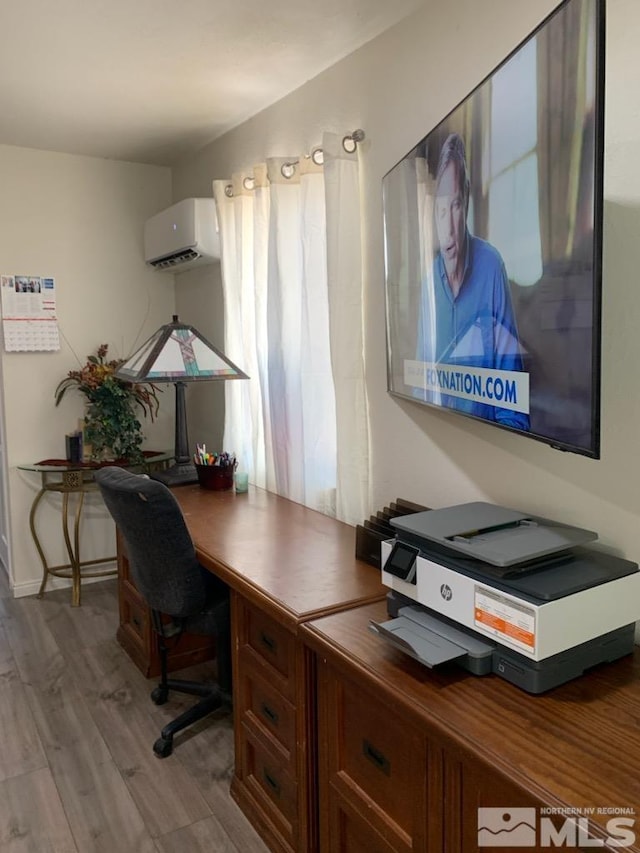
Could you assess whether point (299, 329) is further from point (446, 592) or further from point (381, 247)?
point (446, 592)

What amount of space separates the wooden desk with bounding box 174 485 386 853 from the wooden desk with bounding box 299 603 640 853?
8 centimetres

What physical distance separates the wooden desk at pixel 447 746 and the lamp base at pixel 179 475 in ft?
5.16

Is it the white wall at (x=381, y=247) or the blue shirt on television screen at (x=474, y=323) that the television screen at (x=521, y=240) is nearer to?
the blue shirt on television screen at (x=474, y=323)

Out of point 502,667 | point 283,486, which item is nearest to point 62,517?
point 283,486

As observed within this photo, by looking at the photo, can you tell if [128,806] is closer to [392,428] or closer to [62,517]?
[392,428]

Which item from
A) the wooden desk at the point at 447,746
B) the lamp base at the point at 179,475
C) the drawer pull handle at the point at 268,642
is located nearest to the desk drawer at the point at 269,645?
the drawer pull handle at the point at 268,642

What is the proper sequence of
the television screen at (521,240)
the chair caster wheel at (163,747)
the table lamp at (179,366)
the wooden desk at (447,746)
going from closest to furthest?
the wooden desk at (447,746) < the television screen at (521,240) < the chair caster wheel at (163,747) < the table lamp at (179,366)

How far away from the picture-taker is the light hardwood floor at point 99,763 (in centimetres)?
186

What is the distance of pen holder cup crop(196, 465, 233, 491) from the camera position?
285cm

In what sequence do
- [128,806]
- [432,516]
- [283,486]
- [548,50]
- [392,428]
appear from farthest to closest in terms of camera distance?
[283,486] < [392,428] < [128,806] < [432,516] < [548,50]

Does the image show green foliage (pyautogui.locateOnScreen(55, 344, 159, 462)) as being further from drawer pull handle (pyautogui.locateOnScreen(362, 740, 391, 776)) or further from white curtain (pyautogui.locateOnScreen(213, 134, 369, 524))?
drawer pull handle (pyautogui.locateOnScreen(362, 740, 391, 776))

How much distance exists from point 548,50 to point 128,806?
222 cm

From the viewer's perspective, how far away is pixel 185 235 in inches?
127

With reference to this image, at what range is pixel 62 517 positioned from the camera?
366 cm
